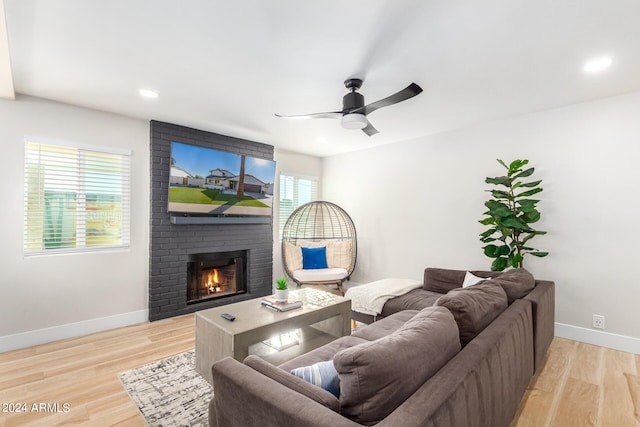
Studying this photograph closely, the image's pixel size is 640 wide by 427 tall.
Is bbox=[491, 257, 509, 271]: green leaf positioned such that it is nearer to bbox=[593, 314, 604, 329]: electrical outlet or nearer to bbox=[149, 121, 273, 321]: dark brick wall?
bbox=[593, 314, 604, 329]: electrical outlet

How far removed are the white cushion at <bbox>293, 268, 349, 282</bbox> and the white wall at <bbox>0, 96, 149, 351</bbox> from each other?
80.7 inches

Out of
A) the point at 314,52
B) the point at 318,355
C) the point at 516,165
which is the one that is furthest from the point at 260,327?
the point at 516,165

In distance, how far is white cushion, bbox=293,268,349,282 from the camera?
4515 millimetres

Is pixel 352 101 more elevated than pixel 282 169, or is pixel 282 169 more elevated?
pixel 352 101

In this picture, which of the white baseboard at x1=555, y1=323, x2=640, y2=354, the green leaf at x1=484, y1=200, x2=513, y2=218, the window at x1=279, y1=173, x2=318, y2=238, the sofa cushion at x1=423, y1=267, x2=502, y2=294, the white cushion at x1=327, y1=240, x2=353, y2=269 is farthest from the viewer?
the window at x1=279, y1=173, x2=318, y2=238

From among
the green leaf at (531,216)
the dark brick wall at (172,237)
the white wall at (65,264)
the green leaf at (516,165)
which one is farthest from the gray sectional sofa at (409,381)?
the white wall at (65,264)

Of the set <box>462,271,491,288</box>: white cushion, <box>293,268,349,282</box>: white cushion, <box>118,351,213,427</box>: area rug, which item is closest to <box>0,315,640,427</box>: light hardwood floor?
<box>118,351,213,427</box>: area rug

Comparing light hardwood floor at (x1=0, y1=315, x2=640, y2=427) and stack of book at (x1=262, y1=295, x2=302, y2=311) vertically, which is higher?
stack of book at (x1=262, y1=295, x2=302, y2=311)

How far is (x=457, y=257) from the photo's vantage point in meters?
4.07

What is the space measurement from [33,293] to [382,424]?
3.77m

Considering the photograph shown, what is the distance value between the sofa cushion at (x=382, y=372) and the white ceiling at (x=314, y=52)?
1.79 metres

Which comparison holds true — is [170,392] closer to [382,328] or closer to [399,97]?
[382,328]

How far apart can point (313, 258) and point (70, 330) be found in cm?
310

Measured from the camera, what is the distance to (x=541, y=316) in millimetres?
2297
